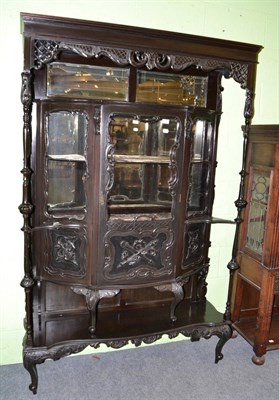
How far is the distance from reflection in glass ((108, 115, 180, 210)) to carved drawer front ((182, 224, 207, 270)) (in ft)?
0.80

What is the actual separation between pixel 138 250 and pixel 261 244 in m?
0.99

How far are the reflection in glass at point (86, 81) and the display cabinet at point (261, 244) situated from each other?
102cm

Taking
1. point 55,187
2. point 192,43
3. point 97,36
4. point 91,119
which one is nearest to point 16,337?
point 55,187

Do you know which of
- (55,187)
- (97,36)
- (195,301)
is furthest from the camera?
(195,301)

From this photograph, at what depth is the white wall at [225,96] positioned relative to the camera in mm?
2105

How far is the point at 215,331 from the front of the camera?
2.40 meters

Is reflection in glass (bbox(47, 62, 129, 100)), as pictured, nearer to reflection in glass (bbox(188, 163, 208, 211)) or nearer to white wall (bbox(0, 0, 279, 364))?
white wall (bbox(0, 0, 279, 364))

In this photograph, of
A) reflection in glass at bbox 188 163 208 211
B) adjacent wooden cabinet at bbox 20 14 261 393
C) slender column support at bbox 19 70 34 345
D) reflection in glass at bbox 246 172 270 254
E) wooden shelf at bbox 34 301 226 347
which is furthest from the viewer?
reflection in glass at bbox 246 172 270 254

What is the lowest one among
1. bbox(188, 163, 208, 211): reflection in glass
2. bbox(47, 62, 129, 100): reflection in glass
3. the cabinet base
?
the cabinet base

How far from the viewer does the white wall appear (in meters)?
2.11

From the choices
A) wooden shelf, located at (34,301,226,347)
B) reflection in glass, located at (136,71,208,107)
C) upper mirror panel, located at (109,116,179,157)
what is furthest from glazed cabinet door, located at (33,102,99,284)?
reflection in glass, located at (136,71,208,107)

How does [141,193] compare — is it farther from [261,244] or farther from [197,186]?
[261,244]

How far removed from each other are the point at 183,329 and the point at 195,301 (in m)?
0.39

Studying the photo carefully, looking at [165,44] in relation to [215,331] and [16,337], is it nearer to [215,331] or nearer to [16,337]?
[215,331]
